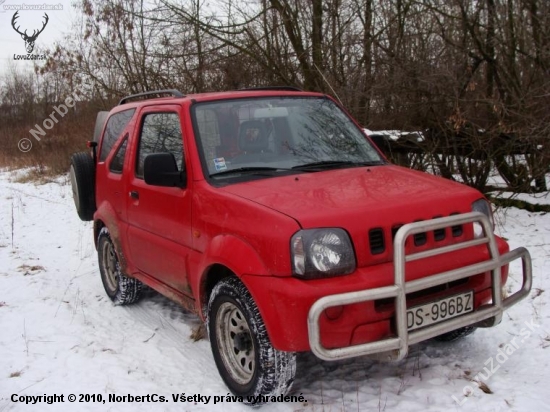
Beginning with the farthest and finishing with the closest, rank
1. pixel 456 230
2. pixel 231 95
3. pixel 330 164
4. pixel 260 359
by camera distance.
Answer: pixel 231 95 < pixel 330 164 < pixel 456 230 < pixel 260 359

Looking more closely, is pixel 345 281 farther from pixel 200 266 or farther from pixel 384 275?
pixel 200 266

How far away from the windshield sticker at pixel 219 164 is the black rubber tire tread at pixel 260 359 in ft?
2.61

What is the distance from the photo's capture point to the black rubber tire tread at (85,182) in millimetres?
5582

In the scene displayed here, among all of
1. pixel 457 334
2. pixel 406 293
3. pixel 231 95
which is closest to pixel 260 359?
pixel 406 293

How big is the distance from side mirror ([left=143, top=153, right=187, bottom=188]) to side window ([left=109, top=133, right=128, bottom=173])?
1.33m

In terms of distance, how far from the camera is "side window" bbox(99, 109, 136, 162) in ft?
16.2

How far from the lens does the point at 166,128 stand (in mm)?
4074

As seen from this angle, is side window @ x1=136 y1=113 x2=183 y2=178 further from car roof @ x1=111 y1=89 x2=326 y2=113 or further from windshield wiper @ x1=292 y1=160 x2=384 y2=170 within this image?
windshield wiper @ x1=292 y1=160 x2=384 y2=170

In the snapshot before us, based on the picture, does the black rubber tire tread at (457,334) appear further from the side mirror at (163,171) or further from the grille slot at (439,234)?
the side mirror at (163,171)

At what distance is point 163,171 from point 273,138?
844 millimetres

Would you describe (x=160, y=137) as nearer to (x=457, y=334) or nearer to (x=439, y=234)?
(x=439, y=234)

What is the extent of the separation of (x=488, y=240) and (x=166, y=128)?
2499mm

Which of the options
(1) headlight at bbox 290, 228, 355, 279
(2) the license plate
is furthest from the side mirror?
(2) the license plate

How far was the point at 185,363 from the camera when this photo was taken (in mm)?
3818
